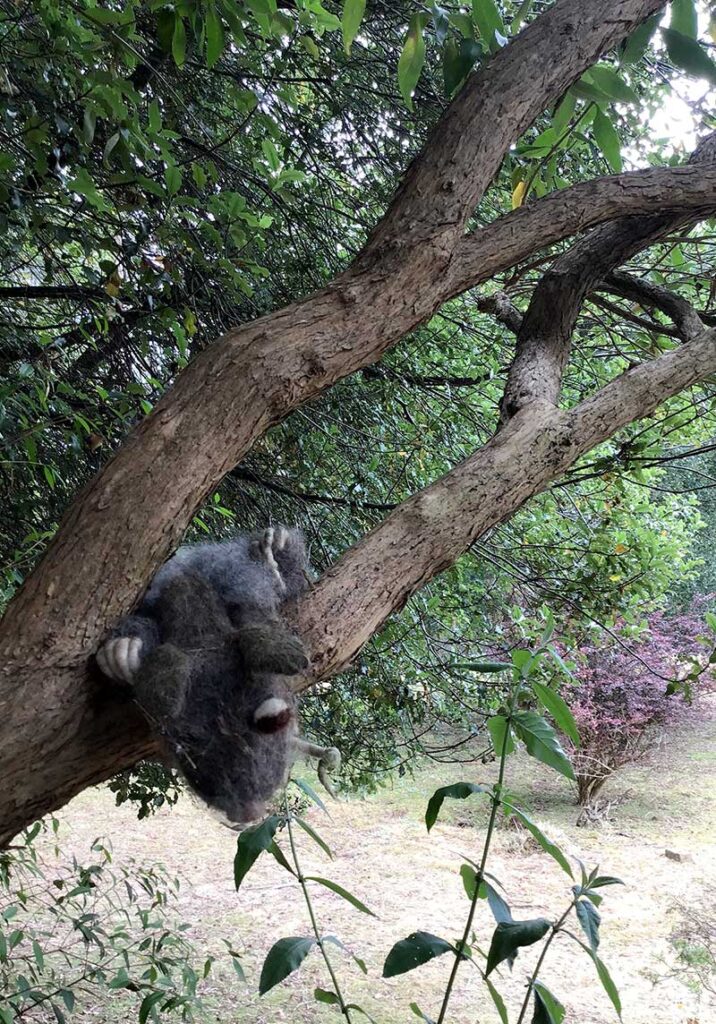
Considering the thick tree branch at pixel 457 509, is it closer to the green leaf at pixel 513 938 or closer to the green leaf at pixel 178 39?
the green leaf at pixel 513 938

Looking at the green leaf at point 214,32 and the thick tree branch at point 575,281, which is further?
the thick tree branch at point 575,281

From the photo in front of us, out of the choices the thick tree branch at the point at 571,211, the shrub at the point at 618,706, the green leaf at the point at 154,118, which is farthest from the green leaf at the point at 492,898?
the shrub at the point at 618,706

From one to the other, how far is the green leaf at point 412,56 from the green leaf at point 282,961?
47.3 inches

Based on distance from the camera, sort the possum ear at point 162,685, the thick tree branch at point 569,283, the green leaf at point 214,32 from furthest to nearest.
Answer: the thick tree branch at point 569,283
the green leaf at point 214,32
the possum ear at point 162,685

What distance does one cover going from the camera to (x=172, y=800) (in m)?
2.71

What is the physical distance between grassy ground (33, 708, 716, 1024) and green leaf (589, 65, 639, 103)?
3755 millimetres

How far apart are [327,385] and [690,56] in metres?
0.74

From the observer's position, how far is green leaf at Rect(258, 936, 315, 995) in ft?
2.85

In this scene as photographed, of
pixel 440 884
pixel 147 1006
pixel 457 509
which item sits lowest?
pixel 147 1006

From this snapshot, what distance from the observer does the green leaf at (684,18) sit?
3.97 ft

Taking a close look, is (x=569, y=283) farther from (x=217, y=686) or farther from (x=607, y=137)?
(x=217, y=686)

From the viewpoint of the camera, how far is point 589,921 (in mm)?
903

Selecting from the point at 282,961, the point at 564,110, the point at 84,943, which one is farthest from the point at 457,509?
the point at 84,943

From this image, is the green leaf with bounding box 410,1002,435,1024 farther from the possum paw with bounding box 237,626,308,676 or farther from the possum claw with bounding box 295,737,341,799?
the possum paw with bounding box 237,626,308,676
